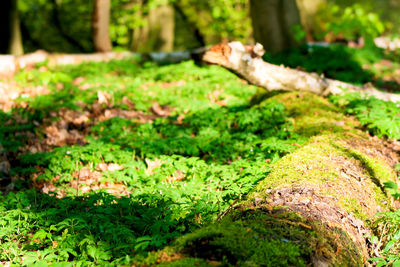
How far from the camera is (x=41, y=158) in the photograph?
4.48m

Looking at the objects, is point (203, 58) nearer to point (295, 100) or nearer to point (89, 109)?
point (295, 100)

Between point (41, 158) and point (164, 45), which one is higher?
point (164, 45)

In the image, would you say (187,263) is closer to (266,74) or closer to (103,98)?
(266,74)

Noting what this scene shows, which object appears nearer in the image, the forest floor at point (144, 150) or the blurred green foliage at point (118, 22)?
the forest floor at point (144, 150)

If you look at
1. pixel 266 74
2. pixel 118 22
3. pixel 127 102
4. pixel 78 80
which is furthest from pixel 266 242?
pixel 118 22

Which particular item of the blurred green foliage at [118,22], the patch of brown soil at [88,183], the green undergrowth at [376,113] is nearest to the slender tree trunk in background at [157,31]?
the blurred green foliage at [118,22]

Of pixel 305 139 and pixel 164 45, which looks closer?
pixel 305 139

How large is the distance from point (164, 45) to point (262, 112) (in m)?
11.7

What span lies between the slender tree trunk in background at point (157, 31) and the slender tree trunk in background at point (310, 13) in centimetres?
621

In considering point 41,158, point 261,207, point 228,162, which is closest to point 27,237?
point 41,158

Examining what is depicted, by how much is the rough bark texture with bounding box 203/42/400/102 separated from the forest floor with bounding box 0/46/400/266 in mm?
246

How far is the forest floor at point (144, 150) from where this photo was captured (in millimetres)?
2770

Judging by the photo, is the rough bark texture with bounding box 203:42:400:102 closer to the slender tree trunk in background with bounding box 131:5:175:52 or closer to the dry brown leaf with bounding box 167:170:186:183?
the dry brown leaf with bounding box 167:170:186:183

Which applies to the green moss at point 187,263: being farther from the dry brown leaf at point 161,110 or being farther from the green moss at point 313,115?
the dry brown leaf at point 161,110
